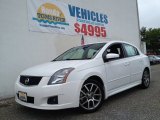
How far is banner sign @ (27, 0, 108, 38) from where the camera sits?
25.5ft

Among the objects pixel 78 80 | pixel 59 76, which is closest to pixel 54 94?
pixel 59 76

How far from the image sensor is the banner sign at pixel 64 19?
778cm

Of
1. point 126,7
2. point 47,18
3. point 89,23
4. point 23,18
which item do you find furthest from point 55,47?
point 126,7

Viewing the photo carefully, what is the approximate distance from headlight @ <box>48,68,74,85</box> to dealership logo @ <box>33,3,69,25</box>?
4.11 m

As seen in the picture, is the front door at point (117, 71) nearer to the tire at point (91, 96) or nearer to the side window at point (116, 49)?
the side window at point (116, 49)

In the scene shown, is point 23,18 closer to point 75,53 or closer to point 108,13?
point 75,53

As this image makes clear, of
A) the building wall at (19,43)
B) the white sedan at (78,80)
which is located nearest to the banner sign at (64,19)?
the building wall at (19,43)

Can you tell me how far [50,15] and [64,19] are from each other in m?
0.76

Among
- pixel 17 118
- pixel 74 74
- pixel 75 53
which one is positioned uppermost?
pixel 75 53

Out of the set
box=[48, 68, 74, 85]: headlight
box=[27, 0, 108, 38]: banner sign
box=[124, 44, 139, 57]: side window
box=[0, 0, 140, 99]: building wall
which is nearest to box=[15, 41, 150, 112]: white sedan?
box=[48, 68, 74, 85]: headlight

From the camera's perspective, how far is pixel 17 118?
4441 millimetres

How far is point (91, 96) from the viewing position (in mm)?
4555

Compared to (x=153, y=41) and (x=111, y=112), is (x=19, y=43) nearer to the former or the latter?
(x=111, y=112)

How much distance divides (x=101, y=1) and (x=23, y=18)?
4944 mm
